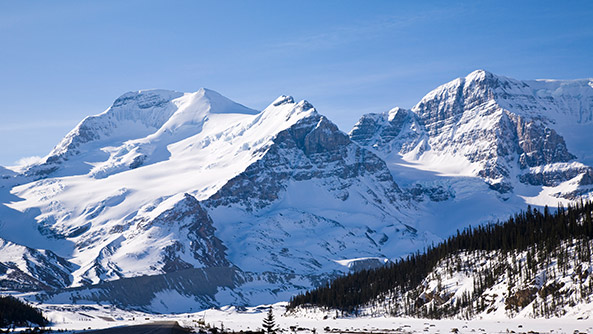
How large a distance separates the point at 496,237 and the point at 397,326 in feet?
182

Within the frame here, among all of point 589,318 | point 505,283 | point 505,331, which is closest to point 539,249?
point 505,283

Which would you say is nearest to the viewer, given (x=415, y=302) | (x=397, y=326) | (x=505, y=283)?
(x=397, y=326)

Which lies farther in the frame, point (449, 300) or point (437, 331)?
point (449, 300)

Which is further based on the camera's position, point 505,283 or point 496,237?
point 496,237

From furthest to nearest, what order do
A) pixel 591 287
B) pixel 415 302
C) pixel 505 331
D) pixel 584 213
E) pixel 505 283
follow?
pixel 415 302 < pixel 584 213 < pixel 505 283 < pixel 591 287 < pixel 505 331

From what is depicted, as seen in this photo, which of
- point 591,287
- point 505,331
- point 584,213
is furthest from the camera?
point 584,213

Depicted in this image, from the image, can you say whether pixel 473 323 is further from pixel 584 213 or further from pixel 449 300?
pixel 584 213

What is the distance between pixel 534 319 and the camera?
14475 cm

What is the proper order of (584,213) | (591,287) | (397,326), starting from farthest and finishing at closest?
(584,213) → (397,326) → (591,287)

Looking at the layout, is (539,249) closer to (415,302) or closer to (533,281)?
(533,281)

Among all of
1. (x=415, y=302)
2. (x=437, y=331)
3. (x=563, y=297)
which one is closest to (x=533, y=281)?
(x=563, y=297)

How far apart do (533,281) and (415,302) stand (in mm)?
46485

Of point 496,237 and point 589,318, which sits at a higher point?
point 496,237

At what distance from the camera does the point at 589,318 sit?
135 metres
